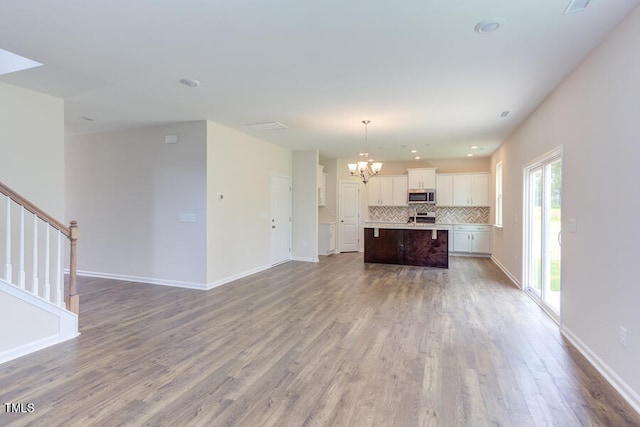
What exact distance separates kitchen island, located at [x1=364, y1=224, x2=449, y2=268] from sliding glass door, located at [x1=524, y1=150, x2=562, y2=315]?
1981 mm

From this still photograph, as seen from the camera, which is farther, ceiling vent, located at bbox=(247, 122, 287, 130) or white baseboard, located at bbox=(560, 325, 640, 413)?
ceiling vent, located at bbox=(247, 122, 287, 130)

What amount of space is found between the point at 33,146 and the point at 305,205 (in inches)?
200

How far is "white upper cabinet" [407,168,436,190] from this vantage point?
912 centimetres

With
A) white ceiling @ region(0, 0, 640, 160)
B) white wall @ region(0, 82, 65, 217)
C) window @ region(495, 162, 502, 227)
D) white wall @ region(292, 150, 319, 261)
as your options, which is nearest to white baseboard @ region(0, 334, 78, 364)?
white wall @ region(0, 82, 65, 217)

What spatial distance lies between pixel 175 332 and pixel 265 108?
301 cm

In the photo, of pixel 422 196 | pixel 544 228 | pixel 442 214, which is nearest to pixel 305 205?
pixel 422 196

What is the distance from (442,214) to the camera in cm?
946

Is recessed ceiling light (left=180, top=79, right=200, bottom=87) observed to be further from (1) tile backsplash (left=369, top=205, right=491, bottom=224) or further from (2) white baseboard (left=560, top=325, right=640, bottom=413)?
(1) tile backsplash (left=369, top=205, right=491, bottom=224)

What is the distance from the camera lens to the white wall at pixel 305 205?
779 centimetres

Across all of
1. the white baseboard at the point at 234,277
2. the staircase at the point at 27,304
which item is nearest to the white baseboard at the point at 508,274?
the white baseboard at the point at 234,277

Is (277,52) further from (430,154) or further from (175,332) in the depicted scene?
(430,154)

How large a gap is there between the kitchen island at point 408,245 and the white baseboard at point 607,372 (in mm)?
3728

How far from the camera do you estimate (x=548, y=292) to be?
4.19m

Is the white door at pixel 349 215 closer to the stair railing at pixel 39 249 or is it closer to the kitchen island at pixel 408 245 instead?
the kitchen island at pixel 408 245
